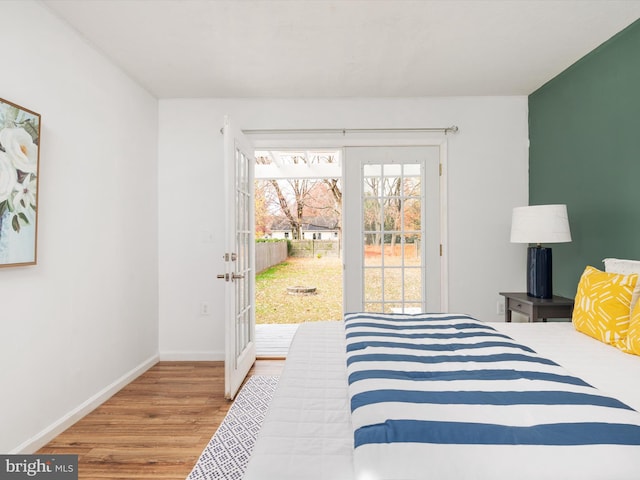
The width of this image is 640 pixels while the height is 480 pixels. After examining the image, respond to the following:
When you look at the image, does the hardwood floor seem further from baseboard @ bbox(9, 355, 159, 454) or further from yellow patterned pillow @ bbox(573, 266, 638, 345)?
yellow patterned pillow @ bbox(573, 266, 638, 345)

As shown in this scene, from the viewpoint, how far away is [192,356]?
3662mm

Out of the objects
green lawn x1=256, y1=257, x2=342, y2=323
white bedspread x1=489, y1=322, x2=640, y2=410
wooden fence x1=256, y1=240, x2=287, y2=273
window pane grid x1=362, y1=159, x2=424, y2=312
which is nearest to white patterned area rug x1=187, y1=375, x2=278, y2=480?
window pane grid x1=362, y1=159, x2=424, y2=312

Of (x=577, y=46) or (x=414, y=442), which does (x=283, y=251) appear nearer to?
(x=577, y=46)

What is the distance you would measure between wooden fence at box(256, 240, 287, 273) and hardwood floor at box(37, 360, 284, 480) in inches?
185

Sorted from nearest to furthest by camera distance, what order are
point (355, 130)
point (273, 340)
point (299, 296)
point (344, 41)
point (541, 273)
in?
point (344, 41), point (541, 273), point (355, 130), point (273, 340), point (299, 296)

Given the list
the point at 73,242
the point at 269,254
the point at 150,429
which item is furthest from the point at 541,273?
the point at 269,254

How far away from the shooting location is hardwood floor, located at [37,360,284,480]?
1.99 meters

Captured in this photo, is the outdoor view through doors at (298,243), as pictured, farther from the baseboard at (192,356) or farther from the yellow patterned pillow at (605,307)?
the yellow patterned pillow at (605,307)

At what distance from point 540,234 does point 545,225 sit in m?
0.07

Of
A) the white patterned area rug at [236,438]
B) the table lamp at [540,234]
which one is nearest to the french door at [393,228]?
the table lamp at [540,234]

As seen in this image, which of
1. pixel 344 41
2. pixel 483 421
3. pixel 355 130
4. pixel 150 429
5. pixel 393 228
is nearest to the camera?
pixel 483 421

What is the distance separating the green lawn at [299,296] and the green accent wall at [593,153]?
4.13m

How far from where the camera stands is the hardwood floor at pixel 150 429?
1.99 metres

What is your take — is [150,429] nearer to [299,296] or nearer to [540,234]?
[540,234]
